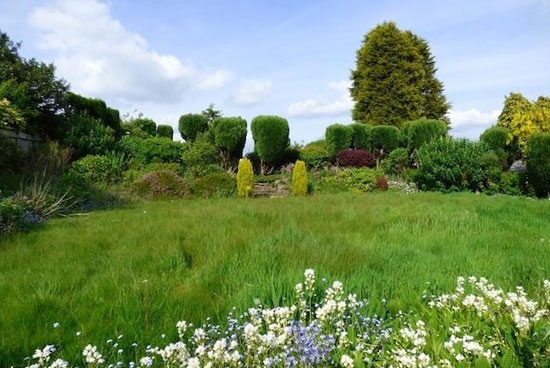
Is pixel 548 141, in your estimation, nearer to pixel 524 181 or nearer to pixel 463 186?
pixel 524 181

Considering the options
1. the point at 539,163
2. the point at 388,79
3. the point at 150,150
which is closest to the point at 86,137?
the point at 150,150

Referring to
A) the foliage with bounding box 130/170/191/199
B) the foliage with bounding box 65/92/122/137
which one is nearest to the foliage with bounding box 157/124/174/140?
the foliage with bounding box 65/92/122/137

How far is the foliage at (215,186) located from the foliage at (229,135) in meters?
4.07

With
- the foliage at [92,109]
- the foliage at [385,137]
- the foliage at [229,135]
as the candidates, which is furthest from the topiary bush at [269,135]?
the foliage at [92,109]

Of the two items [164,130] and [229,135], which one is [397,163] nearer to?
[229,135]

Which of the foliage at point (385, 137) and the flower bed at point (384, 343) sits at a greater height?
the foliage at point (385, 137)

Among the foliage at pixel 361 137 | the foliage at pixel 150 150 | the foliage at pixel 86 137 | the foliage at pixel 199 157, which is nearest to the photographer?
the foliage at pixel 86 137

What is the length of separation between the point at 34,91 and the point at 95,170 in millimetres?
3659

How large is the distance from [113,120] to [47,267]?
15596mm

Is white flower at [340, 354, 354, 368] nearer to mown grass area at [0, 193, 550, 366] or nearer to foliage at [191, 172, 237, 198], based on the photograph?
mown grass area at [0, 193, 550, 366]

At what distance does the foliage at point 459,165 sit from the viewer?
1332 cm

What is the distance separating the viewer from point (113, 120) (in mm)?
18484

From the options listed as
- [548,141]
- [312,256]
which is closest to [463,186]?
[548,141]

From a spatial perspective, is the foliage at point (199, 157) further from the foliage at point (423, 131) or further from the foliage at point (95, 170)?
the foliage at point (423, 131)
